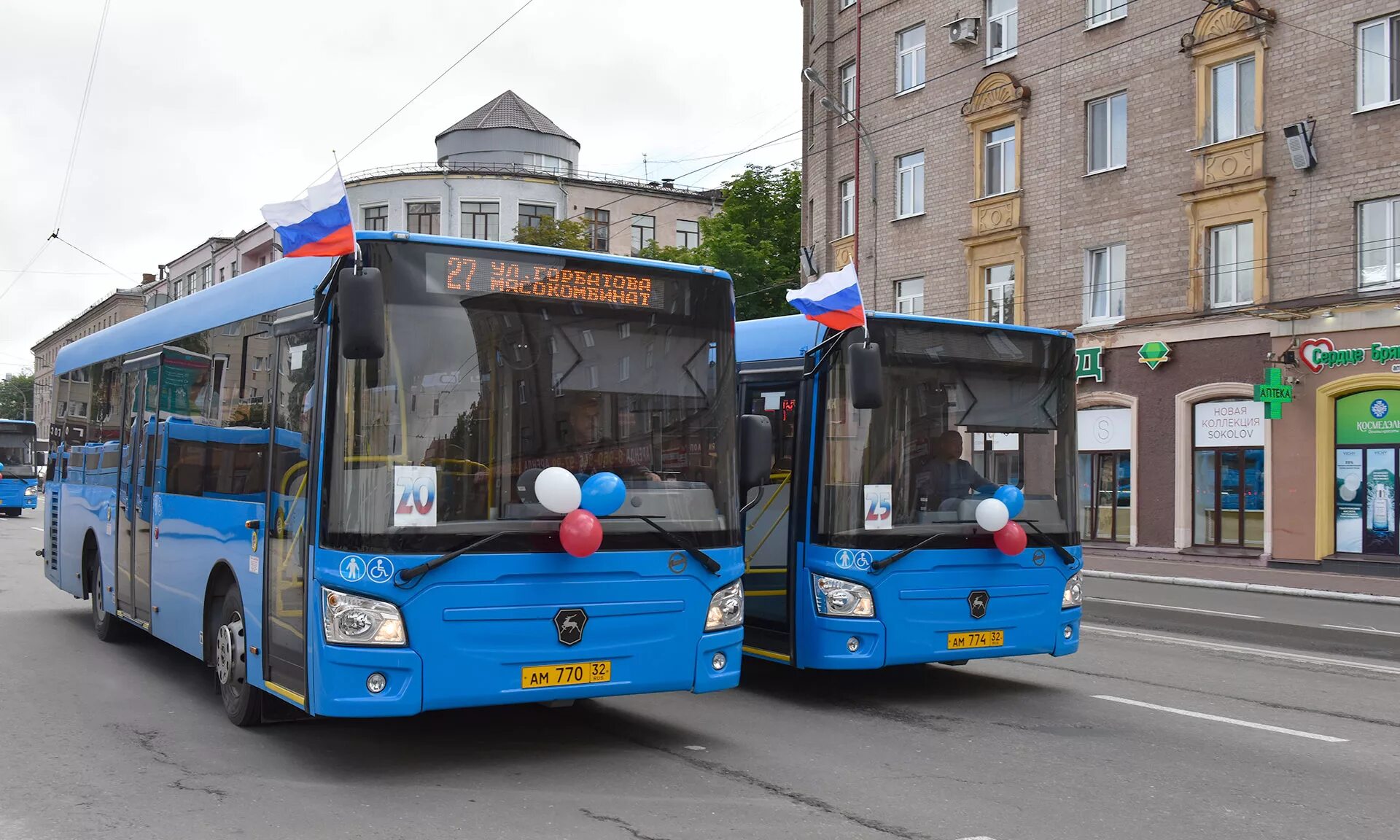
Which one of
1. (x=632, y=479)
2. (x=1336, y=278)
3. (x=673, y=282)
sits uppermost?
(x=1336, y=278)

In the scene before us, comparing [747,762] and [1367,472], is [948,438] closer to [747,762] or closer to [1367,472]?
[747,762]

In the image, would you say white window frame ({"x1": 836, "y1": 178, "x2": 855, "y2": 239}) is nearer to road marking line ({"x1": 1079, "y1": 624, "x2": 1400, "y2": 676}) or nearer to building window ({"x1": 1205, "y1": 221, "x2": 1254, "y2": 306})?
building window ({"x1": 1205, "y1": 221, "x2": 1254, "y2": 306})

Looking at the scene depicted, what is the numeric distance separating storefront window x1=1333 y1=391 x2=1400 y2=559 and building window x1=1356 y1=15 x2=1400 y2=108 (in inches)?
208

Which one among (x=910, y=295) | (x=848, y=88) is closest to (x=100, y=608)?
(x=910, y=295)

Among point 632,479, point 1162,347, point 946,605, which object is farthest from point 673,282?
point 1162,347

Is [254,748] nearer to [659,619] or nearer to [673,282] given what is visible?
[659,619]

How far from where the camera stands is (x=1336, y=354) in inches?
1000

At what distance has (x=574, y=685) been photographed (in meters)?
7.12

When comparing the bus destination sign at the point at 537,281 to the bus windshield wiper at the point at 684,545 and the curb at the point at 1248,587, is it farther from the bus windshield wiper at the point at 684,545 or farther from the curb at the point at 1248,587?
the curb at the point at 1248,587

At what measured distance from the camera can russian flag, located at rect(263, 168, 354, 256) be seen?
22.3 feet

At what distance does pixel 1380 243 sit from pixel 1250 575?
6.35 metres

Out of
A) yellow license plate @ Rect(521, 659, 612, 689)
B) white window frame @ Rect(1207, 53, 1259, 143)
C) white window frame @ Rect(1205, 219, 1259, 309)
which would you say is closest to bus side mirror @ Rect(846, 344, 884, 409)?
yellow license plate @ Rect(521, 659, 612, 689)

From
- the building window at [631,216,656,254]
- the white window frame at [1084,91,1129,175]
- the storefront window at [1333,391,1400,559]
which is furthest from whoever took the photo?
the building window at [631,216,656,254]

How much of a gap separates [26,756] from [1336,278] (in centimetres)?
2383
